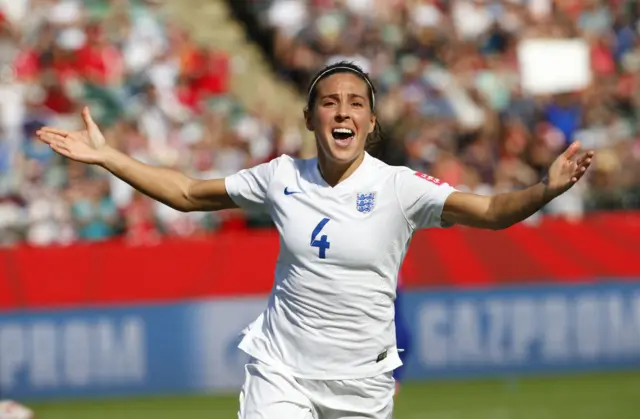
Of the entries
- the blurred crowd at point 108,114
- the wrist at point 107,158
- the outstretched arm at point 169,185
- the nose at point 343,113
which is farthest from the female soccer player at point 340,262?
the blurred crowd at point 108,114

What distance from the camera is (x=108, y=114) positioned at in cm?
1557

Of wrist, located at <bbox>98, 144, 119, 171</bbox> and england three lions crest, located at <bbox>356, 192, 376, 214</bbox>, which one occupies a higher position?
wrist, located at <bbox>98, 144, 119, 171</bbox>

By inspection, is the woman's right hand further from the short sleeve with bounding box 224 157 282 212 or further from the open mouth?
the open mouth

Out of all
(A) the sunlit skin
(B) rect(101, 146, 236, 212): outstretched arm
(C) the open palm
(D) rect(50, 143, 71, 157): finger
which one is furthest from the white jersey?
(D) rect(50, 143, 71, 157): finger

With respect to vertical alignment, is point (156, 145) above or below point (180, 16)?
below

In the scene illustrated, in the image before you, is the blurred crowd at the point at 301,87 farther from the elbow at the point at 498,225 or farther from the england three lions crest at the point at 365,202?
the elbow at the point at 498,225

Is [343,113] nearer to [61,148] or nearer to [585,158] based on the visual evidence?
[585,158]

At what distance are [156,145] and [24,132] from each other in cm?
158

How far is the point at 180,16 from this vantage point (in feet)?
61.6

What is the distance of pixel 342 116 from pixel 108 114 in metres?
10.4

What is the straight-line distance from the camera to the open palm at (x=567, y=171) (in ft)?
17.0

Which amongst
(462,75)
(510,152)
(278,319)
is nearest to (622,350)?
(510,152)

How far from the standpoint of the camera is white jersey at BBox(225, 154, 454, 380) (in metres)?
5.61

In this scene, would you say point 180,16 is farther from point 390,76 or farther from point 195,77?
point 390,76
